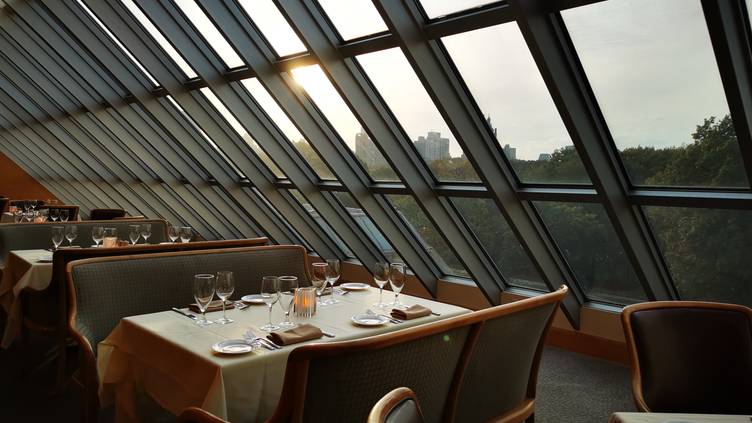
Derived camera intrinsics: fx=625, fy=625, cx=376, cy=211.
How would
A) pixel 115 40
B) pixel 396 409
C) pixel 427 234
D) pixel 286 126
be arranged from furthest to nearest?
pixel 115 40, pixel 286 126, pixel 427 234, pixel 396 409

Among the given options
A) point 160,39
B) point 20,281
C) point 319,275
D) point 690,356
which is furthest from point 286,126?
point 690,356

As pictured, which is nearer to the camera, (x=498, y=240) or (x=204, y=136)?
(x=498, y=240)

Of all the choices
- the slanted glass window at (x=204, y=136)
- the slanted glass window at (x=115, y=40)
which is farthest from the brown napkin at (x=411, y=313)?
the slanted glass window at (x=115, y=40)

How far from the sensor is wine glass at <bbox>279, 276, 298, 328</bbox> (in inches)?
111

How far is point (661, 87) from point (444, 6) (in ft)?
4.81

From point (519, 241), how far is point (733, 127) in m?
1.96

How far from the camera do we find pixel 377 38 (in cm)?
451

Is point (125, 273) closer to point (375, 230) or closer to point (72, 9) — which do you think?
point (375, 230)

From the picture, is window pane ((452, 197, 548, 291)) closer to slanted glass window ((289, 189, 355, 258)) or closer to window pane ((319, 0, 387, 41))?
window pane ((319, 0, 387, 41))

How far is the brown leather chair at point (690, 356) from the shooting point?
2555 millimetres

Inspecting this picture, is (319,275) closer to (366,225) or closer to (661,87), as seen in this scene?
(661,87)

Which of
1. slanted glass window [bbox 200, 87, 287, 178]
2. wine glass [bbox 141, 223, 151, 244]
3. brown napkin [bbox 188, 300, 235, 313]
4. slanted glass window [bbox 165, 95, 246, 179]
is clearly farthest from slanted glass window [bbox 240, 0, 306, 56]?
brown napkin [bbox 188, 300, 235, 313]

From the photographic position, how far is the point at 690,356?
263cm

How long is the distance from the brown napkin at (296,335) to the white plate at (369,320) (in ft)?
0.86
